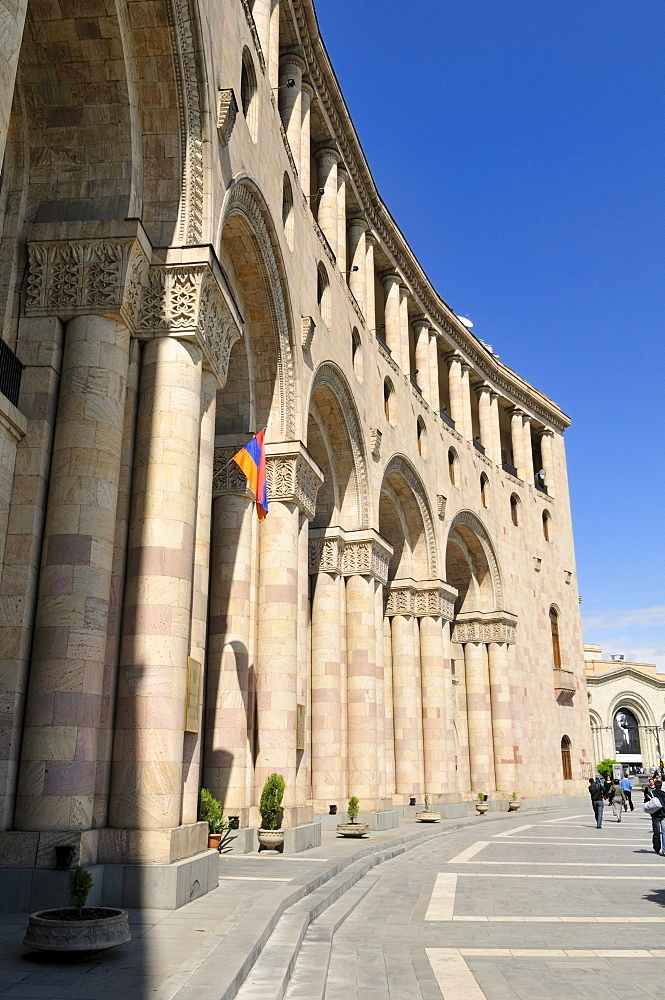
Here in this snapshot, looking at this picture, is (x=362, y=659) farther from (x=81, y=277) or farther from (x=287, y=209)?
(x=81, y=277)

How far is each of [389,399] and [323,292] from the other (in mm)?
6413

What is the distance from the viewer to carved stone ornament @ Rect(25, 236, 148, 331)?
1090 cm

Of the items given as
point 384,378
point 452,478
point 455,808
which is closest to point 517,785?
point 455,808

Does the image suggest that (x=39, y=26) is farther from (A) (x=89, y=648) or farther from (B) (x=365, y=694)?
(B) (x=365, y=694)

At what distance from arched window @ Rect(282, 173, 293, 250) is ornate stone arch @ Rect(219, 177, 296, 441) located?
5.74 feet

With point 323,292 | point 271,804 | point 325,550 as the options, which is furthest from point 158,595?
point 323,292

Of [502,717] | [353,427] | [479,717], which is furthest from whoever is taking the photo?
[502,717]

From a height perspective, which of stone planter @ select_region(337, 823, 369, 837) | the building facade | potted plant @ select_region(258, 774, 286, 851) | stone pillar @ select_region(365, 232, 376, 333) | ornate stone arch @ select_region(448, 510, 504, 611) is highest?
stone pillar @ select_region(365, 232, 376, 333)

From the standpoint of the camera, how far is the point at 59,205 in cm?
1139

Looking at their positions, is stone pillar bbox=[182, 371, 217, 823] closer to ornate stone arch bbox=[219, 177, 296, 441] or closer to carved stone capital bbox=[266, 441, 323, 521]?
ornate stone arch bbox=[219, 177, 296, 441]

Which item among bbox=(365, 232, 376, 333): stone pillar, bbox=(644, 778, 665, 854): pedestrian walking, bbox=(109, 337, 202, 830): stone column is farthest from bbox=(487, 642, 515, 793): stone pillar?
bbox=(109, 337, 202, 830): stone column

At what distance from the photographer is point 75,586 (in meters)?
9.82

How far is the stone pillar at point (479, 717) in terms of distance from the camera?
1352 inches

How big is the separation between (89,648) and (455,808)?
22.3 m
